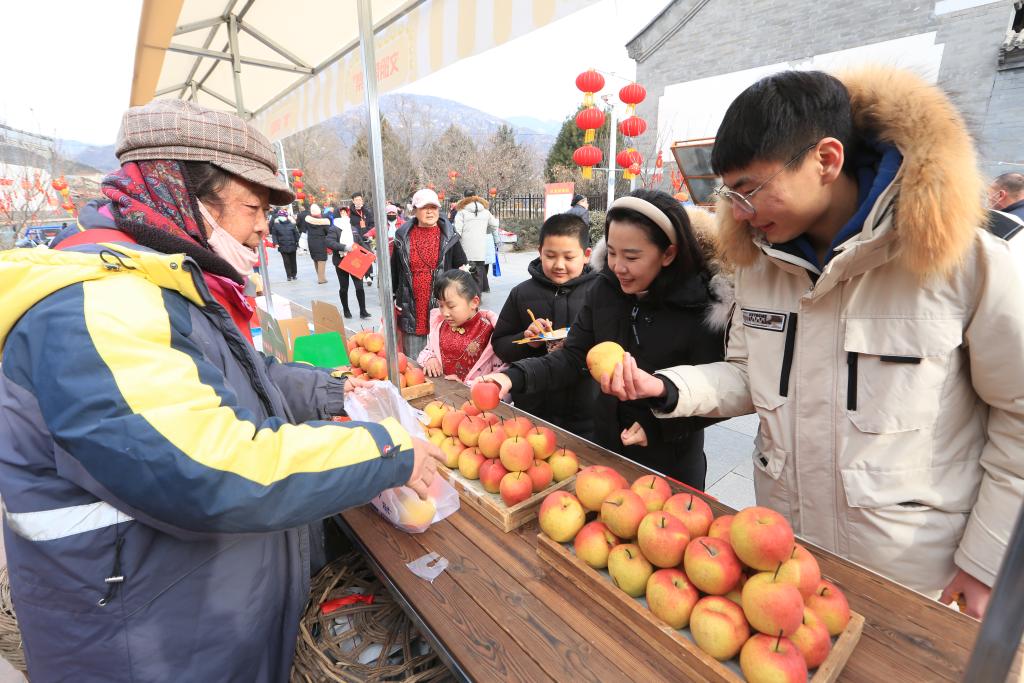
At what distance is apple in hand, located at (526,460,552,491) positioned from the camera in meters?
1.53

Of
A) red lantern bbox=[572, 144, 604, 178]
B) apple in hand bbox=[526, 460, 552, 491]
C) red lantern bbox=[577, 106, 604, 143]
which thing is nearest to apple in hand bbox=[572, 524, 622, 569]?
apple in hand bbox=[526, 460, 552, 491]

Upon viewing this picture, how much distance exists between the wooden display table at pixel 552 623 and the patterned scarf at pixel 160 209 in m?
0.97

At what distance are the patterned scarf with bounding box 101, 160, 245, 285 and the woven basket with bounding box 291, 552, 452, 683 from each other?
1.02m

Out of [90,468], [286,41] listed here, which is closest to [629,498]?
[90,468]

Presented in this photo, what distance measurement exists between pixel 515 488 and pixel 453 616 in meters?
0.41

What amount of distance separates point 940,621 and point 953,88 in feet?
4.18

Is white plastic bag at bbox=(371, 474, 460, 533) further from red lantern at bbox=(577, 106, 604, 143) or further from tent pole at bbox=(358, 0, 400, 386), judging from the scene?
red lantern at bbox=(577, 106, 604, 143)

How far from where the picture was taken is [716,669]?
0.90 meters

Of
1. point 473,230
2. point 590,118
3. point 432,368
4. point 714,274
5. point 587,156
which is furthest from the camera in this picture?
point 587,156

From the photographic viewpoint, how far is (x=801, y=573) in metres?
0.94

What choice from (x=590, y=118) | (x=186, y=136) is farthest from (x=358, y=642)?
(x=590, y=118)

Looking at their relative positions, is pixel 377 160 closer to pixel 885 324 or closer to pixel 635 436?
pixel 635 436

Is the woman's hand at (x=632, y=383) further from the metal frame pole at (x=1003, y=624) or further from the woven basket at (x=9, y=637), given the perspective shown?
the woven basket at (x=9, y=637)

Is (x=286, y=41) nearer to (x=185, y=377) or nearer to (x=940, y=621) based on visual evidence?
(x=185, y=377)
